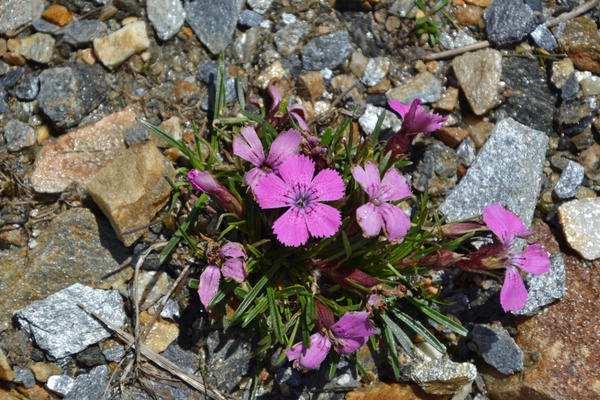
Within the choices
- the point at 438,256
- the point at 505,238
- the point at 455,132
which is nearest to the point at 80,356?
the point at 438,256

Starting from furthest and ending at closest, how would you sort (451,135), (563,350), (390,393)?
1. (451,135)
2. (563,350)
3. (390,393)

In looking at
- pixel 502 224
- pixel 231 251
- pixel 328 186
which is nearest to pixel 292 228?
pixel 328 186

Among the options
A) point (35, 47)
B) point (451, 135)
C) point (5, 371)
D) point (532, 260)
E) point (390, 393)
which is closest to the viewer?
point (532, 260)

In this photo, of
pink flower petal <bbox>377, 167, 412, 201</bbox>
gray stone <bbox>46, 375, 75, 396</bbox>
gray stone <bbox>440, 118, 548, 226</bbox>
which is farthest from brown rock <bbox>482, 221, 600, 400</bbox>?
gray stone <bbox>46, 375, 75, 396</bbox>

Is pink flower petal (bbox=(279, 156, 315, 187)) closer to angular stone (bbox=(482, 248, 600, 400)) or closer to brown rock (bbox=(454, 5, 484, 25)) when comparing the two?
angular stone (bbox=(482, 248, 600, 400))

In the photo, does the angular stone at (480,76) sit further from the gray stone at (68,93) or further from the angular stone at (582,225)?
→ the gray stone at (68,93)

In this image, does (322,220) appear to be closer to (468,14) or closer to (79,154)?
(79,154)
